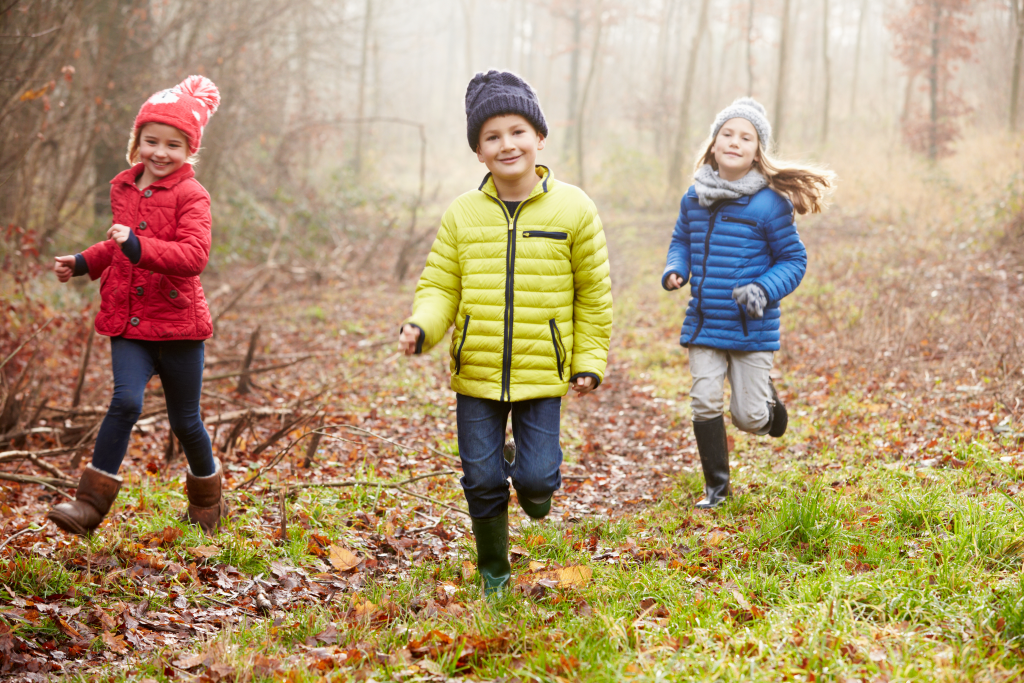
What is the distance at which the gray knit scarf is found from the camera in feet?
14.9

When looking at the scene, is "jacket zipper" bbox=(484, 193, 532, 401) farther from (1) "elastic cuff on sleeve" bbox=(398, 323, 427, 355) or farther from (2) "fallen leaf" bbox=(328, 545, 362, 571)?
(2) "fallen leaf" bbox=(328, 545, 362, 571)

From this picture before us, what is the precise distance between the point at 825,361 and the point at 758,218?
3.61 m

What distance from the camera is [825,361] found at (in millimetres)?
7625

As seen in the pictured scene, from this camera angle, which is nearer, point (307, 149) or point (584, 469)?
point (584, 469)

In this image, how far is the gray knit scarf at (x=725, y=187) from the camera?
455 cm

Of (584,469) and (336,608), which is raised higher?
(584,469)

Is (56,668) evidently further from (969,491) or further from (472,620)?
(969,491)

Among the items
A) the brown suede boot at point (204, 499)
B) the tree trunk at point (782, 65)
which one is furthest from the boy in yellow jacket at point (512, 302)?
the tree trunk at point (782, 65)

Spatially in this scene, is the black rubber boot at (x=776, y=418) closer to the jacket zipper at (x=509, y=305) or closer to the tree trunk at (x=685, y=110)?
the jacket zipper at (x=509, y=305)

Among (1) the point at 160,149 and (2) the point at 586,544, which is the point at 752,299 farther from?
(1) the point at 160,149

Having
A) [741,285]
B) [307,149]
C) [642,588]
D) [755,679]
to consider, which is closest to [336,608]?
[642,588]

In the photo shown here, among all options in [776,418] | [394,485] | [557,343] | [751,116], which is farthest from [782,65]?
[557,343]

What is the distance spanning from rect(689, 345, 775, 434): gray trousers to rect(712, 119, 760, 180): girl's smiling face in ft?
3.70

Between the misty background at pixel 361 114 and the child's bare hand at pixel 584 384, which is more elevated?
the misty background at pixel 361 114
